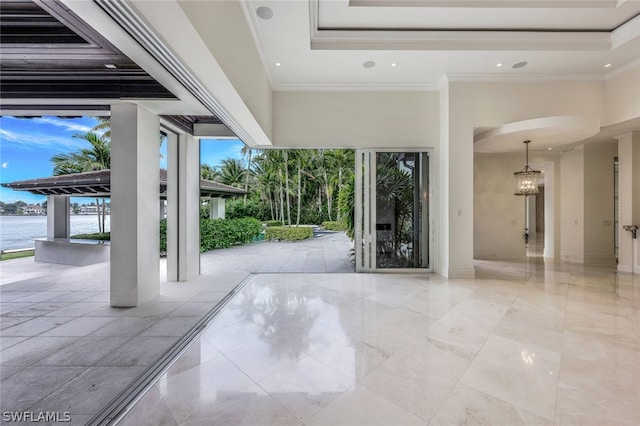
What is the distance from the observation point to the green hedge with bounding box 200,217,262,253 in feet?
28.4

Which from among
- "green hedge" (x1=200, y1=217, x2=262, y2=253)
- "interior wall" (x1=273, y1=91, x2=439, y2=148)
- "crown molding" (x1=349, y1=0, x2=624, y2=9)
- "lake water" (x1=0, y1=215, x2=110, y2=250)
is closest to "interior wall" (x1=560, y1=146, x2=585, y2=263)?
"crown molding" (x1=349, y1=0, x2=624, y2=9)

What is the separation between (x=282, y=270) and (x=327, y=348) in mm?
3536

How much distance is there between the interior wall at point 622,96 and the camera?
490cm

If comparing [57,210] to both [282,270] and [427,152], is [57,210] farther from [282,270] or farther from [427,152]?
[427,152]

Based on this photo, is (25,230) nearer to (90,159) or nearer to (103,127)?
(90,159)

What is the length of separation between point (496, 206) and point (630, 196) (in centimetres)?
261

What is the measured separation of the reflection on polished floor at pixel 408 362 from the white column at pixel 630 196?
254 cm

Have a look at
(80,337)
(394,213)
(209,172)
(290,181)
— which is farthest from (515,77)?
(209,172)

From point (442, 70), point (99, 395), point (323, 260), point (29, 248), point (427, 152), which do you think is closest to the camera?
point (99, 395)

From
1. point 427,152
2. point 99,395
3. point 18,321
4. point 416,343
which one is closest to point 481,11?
point 427,152

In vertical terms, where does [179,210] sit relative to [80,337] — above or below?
above

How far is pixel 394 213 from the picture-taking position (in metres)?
5.75

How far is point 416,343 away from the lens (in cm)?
272

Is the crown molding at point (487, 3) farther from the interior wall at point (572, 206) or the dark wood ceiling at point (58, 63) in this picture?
the interior wall at point (572, 206)
